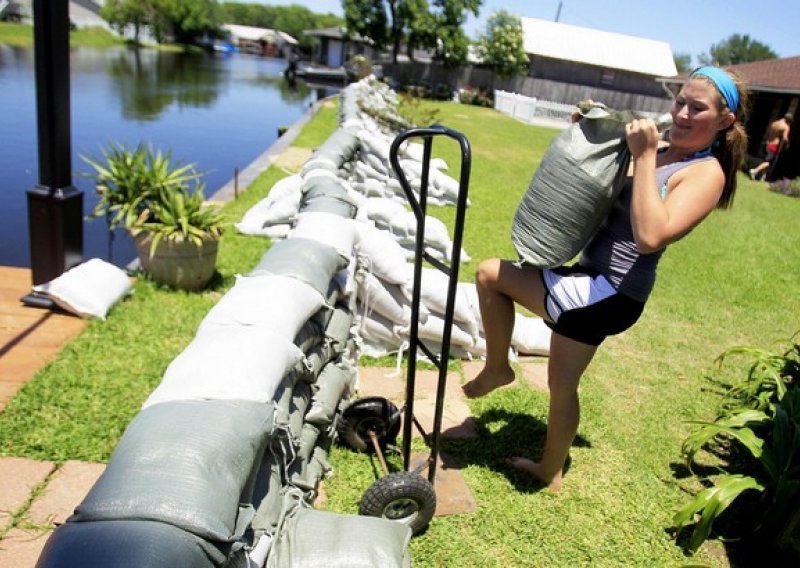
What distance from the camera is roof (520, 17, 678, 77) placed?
32.4 metres

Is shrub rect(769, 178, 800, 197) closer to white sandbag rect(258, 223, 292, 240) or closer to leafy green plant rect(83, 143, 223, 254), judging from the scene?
white sandbag rect(258, 223, 292, 240)

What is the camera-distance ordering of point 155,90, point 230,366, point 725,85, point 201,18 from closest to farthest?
point 230,366 → point 725,85 → point 155,90 → point 201,18

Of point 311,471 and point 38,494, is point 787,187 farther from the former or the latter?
point 38,494

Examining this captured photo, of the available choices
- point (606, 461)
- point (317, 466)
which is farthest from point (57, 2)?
point (606, 461)

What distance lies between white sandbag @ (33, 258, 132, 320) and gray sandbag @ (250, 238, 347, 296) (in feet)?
5.41

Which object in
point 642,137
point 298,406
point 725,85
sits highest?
point 725,85

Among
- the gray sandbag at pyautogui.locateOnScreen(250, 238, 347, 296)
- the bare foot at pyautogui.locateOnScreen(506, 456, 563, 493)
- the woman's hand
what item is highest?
the woman's hand

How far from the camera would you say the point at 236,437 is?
1.74 metres

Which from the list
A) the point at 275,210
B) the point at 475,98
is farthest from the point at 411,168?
the point at 475,98

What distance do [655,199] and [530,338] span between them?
7.82 feet

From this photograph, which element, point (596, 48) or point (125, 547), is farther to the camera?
point (596, 48)

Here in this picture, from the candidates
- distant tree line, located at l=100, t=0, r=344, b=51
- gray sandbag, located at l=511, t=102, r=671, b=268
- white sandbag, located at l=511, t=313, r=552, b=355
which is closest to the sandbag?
gray sandbag, located at l=511, t=102, r=671, b=268

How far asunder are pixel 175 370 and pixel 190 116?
62.7 ft

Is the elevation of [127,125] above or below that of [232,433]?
below
